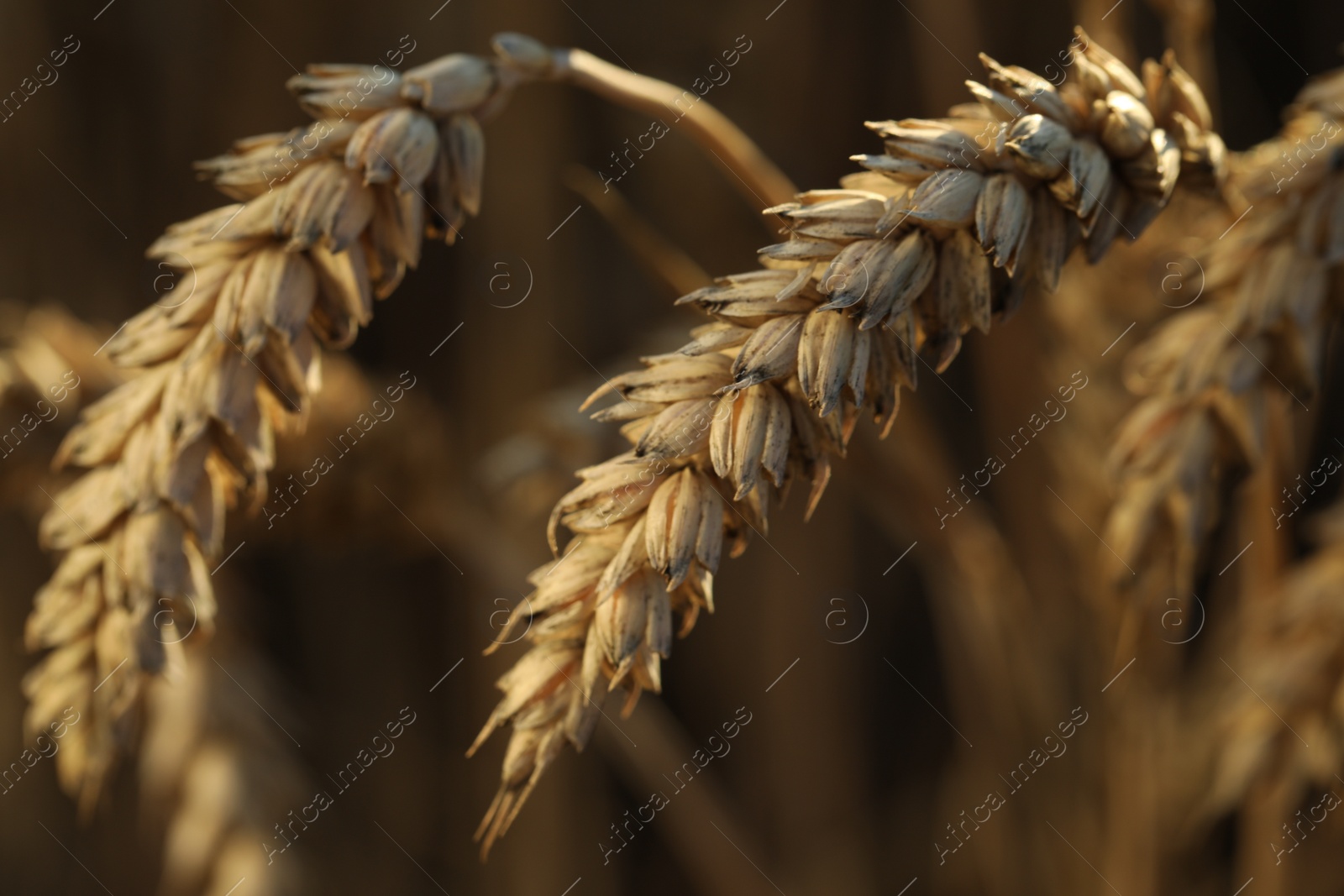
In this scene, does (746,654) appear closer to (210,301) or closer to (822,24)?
(822,24)

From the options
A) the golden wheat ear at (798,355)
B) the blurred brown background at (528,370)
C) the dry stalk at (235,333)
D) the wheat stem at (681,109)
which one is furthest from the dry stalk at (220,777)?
the wheat stem at (681,109)

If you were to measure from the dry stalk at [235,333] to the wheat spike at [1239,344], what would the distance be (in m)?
0.50

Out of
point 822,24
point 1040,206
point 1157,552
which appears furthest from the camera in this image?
point 822,24

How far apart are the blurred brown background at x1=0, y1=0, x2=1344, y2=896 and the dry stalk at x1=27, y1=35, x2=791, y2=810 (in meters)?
0.75

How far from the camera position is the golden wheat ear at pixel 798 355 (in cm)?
49

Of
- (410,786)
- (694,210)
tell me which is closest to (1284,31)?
(694,210)

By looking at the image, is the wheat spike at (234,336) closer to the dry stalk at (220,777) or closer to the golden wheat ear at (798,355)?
the golden wheat ear at (798,355)

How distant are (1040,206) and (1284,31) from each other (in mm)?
1421

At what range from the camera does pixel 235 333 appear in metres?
0.60

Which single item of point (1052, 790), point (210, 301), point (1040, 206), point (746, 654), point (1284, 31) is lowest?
point (1052, 790)

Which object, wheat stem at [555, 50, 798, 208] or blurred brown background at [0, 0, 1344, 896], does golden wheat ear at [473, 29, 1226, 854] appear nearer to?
wheat stem at [555, 50, 798, 208]

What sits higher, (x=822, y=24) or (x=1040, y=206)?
(x=822, y=24)

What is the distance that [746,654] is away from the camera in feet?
5.57

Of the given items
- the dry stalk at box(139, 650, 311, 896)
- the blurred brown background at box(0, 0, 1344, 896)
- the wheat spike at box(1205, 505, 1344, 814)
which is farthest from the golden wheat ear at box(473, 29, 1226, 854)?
the blurred brown background at box(0, 0, 1344, 896)
